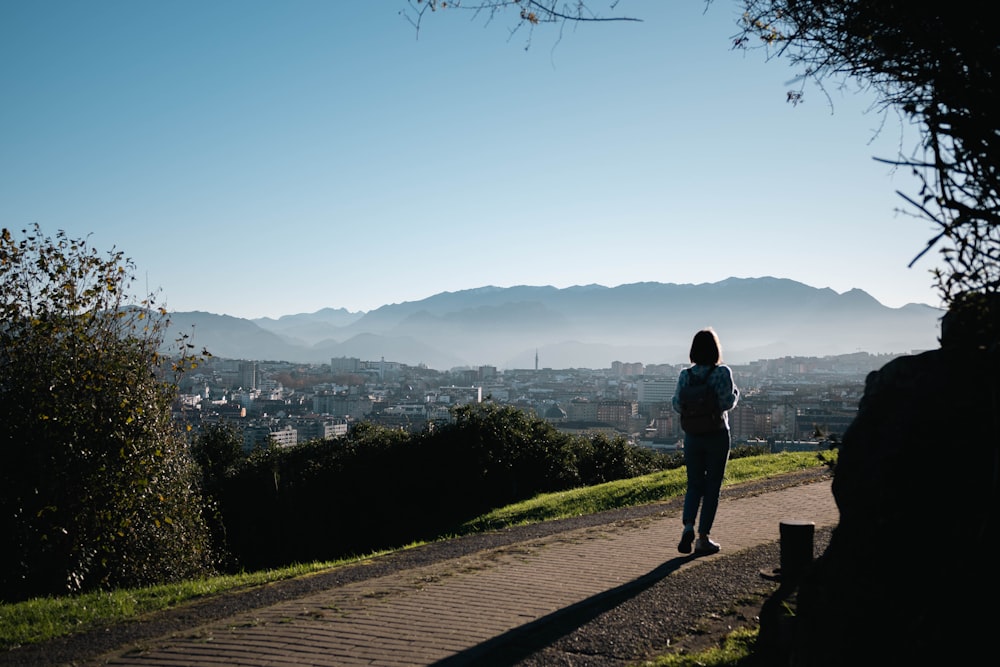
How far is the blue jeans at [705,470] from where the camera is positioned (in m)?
7.16

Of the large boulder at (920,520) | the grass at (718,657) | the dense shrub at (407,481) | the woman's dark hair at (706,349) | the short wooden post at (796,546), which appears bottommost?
the dense shrub at (407,481)

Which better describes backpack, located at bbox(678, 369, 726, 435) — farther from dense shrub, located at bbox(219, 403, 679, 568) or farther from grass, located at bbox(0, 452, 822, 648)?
dense shrub, located at bbox(219, 403, 679, 568)

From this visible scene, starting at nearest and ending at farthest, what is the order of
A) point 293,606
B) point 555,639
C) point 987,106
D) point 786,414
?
point 987,106 → point 555,639 → point 293,606 → point 786,414

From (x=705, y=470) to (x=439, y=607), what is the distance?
255 cm

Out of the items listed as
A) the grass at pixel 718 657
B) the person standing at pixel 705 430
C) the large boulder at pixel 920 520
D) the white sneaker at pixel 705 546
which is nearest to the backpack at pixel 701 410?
the person standing at pixel 705 430

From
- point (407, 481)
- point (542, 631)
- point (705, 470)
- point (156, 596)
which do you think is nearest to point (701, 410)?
point (705, 470)

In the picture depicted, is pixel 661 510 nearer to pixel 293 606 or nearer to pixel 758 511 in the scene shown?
pixel 758 511

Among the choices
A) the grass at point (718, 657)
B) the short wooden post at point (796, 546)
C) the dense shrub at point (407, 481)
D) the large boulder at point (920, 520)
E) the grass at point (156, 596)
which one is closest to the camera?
the large boulder at point (920, 520)

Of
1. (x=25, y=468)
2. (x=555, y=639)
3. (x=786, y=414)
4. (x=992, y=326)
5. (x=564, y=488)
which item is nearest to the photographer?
(x=992, y=326)

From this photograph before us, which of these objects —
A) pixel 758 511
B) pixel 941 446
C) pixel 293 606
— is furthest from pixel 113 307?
pixel 941 446

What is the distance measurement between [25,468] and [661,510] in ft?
26.5

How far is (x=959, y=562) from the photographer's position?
3182 mm

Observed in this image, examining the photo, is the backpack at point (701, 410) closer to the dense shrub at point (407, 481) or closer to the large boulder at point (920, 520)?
the large boulder at point (920, 520)

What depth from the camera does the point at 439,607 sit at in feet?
20.9
